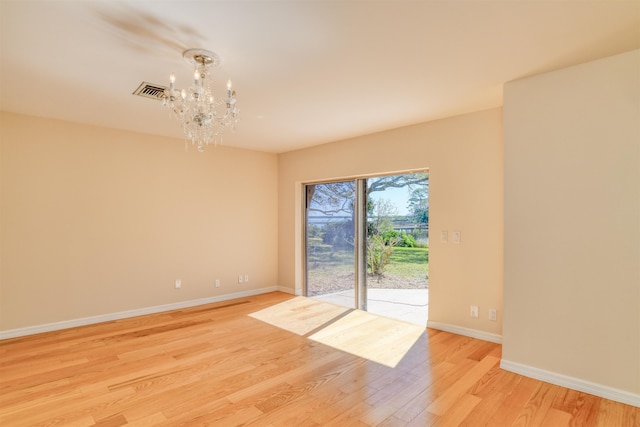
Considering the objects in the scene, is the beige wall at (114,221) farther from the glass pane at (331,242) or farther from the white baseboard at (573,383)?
the white baseboard at (573,383)

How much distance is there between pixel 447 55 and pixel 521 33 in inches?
18.2

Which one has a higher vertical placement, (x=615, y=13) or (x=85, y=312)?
(x=615, y=13)

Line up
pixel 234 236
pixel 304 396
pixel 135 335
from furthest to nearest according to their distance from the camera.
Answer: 1. pixel 234 236
2. pixel 135 335
3. pixel 304 396

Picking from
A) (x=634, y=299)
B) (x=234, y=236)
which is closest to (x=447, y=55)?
(x=634, y=299)

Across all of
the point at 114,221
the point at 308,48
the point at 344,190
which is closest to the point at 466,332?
the point at 344,190

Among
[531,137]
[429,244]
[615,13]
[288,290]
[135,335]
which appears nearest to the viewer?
[615,13]

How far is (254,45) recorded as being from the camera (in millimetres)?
2252

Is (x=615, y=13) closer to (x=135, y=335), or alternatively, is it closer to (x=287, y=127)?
(x=287, y=127)

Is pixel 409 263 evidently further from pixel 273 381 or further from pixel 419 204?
pixel 273 381

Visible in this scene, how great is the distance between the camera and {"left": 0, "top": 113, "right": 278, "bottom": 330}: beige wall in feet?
12.3

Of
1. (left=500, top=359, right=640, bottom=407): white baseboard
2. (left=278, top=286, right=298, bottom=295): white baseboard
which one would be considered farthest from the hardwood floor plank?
(left=278, top=286, right=298, bottom=295): white baseboard

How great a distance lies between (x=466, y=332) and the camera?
3748 millimetres

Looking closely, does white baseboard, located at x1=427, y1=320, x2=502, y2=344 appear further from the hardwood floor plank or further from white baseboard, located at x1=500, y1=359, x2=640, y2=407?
white baseboard, located at x1=500, y1=359, x2=640, y2=407

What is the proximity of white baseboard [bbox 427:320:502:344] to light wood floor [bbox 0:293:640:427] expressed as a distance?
113mm
